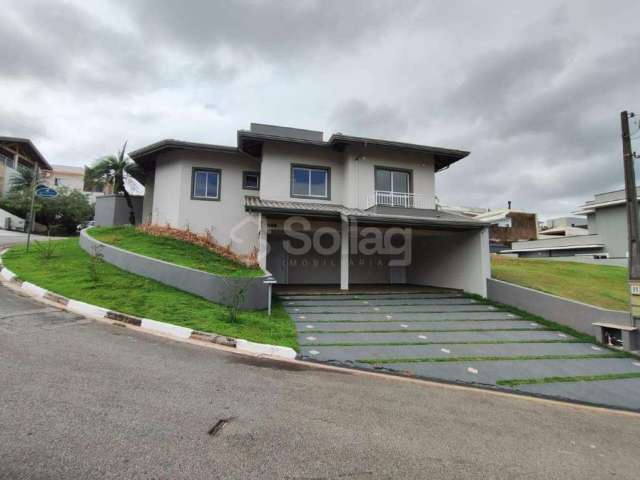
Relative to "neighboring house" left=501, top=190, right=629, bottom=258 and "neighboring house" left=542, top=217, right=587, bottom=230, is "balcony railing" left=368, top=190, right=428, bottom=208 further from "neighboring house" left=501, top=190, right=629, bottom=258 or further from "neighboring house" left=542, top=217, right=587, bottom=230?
"neighboring house" left=542, top=217, right=587, bottom=230

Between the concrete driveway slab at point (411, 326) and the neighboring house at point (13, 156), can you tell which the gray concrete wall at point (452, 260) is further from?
the neighboring house at point (13, 156)

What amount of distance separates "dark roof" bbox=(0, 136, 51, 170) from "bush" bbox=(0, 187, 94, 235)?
24.0 ft

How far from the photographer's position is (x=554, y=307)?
980 centimetres

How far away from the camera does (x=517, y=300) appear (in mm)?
10930

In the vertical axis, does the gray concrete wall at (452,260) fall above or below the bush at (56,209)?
below

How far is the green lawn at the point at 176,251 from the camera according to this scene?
10.2 meters

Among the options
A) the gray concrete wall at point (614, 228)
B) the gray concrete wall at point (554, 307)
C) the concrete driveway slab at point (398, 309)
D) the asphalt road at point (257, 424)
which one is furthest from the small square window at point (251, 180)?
the gray concrete wall at point (614, 228)

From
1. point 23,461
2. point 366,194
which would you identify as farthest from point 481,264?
point 23,461

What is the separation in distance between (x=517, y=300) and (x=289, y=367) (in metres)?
9.00

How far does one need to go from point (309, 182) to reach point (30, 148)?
135 ft

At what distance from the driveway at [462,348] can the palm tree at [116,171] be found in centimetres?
1210

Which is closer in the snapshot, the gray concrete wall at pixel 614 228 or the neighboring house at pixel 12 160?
the gray concrete wall at pixel 614 228

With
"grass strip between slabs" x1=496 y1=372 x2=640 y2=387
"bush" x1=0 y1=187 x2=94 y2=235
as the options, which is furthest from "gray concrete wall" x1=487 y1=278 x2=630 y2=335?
"bush" x1=0 y1=187 x2=94 y2=235

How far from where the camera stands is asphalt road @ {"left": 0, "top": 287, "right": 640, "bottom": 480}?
2.62m
